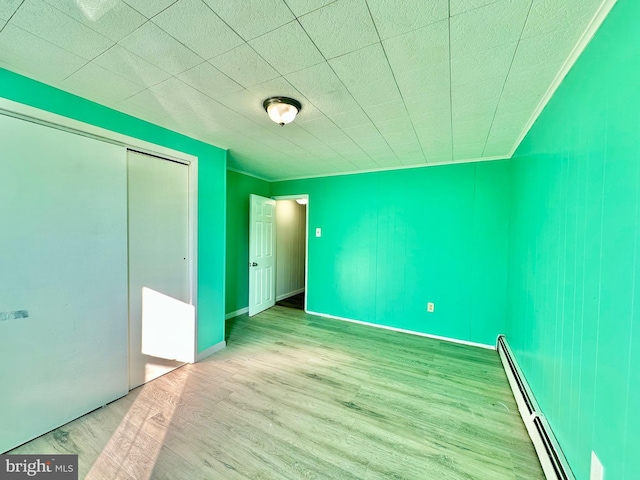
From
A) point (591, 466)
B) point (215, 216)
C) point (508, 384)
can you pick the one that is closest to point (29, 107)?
point (215, 216)

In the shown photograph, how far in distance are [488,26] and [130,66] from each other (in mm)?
1920

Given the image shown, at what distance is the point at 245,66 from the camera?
1.37m

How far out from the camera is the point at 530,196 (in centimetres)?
200

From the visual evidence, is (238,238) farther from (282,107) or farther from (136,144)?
(282,107)

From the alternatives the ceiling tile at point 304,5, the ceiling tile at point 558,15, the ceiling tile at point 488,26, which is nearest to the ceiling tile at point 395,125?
the ceiling tile at point 488,26

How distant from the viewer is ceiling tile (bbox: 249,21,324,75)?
1142mm

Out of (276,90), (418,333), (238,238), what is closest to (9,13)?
(276,90)

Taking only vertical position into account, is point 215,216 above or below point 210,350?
above

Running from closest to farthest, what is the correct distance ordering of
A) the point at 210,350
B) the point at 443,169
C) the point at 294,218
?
the point at 210,350 → the point at 443,169 → the point at 294,218

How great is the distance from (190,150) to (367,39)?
79.1 inches

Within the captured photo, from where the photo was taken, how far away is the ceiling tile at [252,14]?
99cm

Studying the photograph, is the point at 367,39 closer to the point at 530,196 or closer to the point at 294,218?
the point at 530,196

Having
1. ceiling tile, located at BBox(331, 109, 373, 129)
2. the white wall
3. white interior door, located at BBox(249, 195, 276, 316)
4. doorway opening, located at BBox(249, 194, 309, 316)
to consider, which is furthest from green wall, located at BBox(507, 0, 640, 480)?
the white wall

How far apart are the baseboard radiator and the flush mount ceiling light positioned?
260 cm
